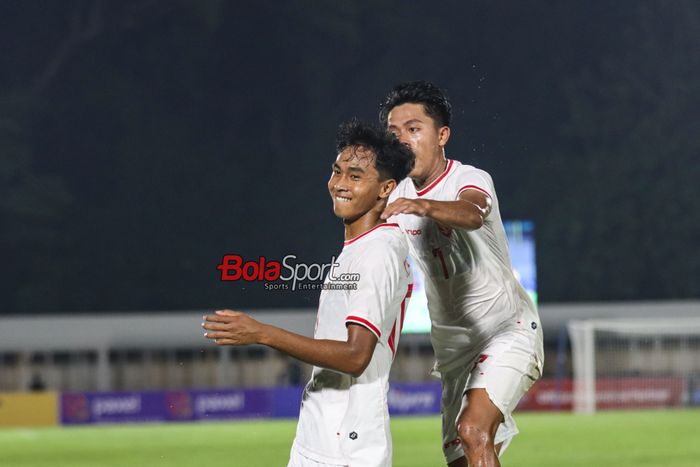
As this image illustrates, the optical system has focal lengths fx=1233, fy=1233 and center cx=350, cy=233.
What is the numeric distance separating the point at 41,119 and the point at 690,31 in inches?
1114

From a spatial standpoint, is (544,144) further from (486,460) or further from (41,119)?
(486,460)

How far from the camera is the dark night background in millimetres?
47656

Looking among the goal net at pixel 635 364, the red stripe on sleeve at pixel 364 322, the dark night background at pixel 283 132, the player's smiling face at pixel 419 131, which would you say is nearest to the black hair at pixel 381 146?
the red stripe on sleeve at pixel 364 322

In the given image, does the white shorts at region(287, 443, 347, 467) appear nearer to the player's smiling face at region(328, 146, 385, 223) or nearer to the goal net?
the player's smiling face at region(328, 146, 385, 223)

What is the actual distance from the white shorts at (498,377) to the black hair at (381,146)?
2.00 metres

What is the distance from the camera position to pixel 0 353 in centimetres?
3425

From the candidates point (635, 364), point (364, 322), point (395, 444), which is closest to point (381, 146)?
point (364, 322)

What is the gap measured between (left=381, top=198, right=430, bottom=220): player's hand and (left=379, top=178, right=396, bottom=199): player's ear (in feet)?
0.17

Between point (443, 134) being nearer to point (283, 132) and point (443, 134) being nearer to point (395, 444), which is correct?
point (395, 444)

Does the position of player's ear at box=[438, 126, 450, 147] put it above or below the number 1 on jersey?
above

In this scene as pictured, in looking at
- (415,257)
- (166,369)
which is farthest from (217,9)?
(415,257)

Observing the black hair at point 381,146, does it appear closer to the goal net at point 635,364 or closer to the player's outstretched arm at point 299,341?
the player's outstretched arm at point 299,341

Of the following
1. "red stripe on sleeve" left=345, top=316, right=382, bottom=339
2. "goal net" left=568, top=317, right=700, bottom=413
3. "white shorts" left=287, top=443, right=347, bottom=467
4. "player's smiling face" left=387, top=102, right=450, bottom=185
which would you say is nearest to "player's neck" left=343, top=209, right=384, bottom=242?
"red stripe on sleeve" left=345, top=316, right=382, bottom=339

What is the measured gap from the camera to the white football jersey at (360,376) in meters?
4.58
